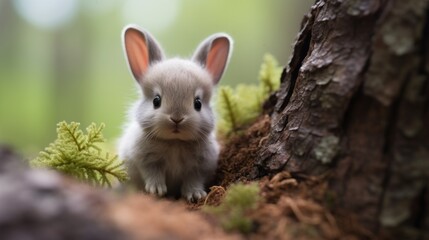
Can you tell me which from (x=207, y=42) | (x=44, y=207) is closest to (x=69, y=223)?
(x=44, y=207)

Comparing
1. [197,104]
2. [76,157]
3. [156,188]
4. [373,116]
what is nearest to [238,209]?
[373,116]

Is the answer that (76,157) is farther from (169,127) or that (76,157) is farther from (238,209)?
(238,209)

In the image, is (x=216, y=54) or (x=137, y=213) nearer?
(x=137, y=213)

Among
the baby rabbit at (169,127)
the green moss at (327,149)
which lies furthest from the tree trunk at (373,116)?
the baby rabbit at (169,127)

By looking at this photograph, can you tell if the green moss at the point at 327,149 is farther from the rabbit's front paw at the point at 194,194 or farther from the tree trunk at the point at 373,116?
the rabbit's front paw at the point at 194,194

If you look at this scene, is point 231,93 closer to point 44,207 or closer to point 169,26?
point 44,207
